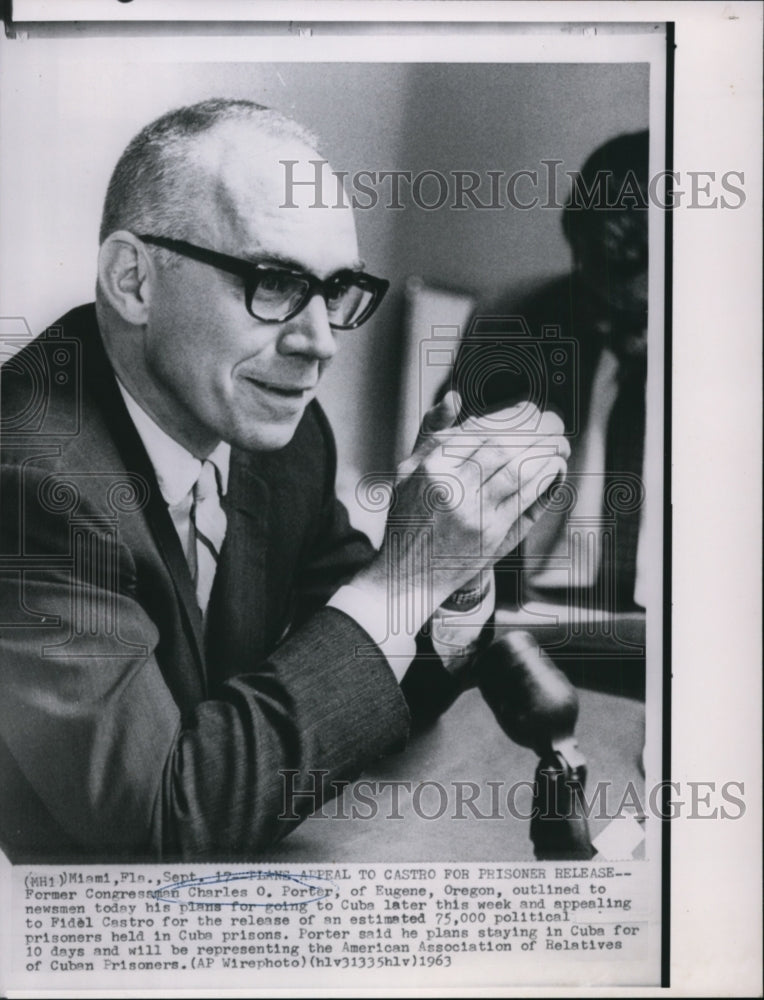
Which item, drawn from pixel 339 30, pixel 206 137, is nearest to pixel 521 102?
pixel 339 30

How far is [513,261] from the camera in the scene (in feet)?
4.88

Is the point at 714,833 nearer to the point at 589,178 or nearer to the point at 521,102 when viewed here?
the point at 589,178

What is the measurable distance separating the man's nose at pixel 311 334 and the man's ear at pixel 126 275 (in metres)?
0.21

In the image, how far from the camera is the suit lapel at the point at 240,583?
1.46 meters

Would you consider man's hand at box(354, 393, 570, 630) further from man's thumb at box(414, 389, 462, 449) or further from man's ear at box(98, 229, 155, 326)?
man's ear at box(98, 229, 155, 326)

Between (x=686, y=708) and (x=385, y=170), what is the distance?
90 centimetres

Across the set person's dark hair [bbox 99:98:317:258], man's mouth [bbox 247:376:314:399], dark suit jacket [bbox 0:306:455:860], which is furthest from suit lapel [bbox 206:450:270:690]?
person's dark hair [bbox 99:98:317:258]

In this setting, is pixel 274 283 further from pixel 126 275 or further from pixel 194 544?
pixel 194 544

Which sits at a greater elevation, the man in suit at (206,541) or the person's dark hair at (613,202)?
the person's dark hair at (613,202)

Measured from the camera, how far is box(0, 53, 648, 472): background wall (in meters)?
1.47

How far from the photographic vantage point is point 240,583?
147 cm
